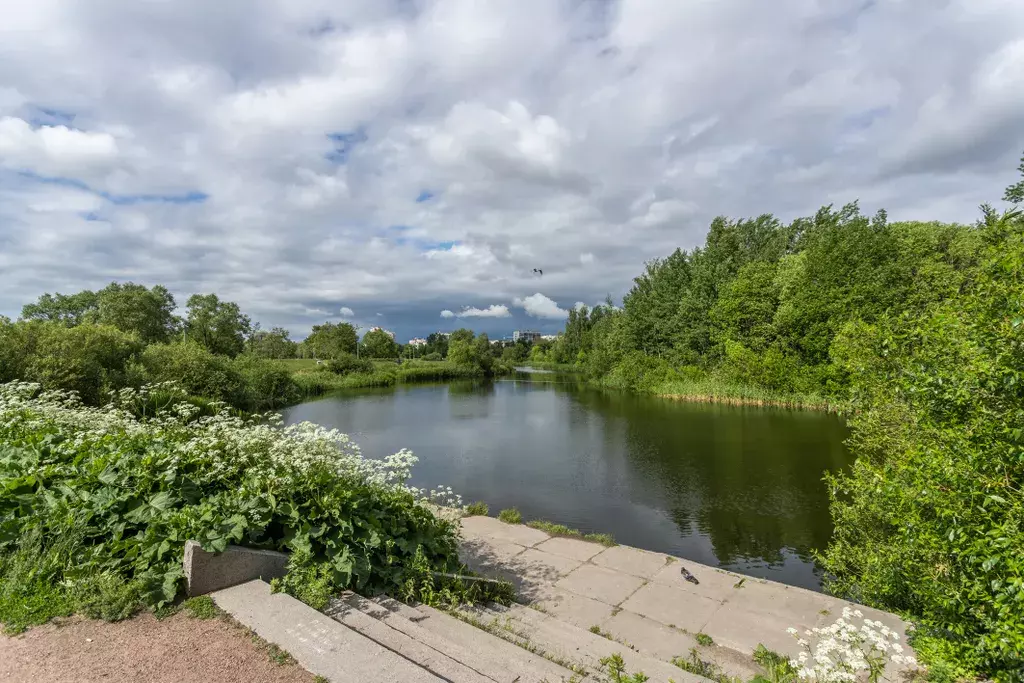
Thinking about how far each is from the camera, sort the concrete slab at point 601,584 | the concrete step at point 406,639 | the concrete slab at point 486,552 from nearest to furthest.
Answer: the concrete step at point 406,639 < the concrete slab at point 601,584 < the concrete slab at point 486,552

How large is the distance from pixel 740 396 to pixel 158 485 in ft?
103

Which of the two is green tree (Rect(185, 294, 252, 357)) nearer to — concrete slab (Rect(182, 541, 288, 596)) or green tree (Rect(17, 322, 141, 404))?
green tree (Rect(17, 322, 141, 404))

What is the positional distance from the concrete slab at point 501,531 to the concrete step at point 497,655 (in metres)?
4.00

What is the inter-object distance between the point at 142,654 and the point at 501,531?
5.64 meters

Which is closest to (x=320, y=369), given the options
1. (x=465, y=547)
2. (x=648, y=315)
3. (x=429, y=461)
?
(x=648, y=315)

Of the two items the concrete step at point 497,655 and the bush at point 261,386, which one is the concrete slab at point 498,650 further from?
the bush at point 261,386

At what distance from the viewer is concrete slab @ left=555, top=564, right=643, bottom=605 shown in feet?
18.9

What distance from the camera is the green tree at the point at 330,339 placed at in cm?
6549

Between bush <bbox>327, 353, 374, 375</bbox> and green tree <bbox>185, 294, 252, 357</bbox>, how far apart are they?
337 inches

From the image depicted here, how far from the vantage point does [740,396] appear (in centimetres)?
3031

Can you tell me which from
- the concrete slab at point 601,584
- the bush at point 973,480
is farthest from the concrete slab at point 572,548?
the bush at point 973,480

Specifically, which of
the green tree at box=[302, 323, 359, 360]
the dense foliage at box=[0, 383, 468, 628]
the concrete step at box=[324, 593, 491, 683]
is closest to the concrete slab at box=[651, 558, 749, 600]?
the dense foliage at box=[0, 383, 468, 628]

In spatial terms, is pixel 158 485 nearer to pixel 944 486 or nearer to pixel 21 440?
pixel 21 440

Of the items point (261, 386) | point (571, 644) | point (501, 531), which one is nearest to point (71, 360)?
point (501, 531)
